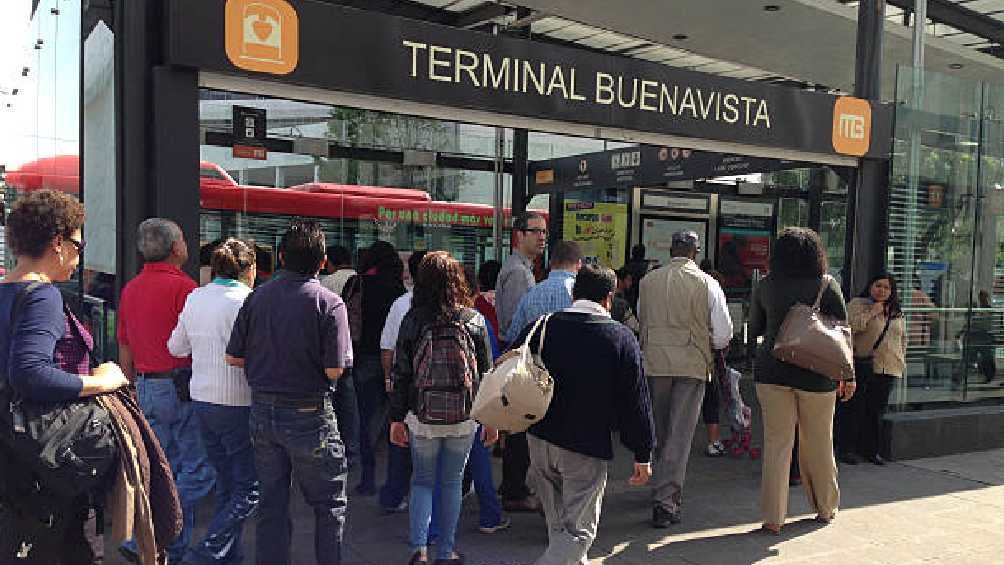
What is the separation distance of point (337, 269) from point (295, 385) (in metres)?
2.97

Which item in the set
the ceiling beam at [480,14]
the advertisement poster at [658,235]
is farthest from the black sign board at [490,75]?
the advertisement poster at [658,235]

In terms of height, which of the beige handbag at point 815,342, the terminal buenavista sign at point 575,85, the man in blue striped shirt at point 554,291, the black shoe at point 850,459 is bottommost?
the black shoe at point 850,459

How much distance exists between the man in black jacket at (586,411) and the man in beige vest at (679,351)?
166 cm

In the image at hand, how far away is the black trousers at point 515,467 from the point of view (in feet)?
17.5

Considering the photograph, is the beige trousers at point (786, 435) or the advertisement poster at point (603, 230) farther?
the advertisement poster at point (603, 230)

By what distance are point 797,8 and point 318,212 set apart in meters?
6.47

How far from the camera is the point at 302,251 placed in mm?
→ 3689

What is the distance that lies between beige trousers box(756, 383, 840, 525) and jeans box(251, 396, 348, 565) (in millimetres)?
2760

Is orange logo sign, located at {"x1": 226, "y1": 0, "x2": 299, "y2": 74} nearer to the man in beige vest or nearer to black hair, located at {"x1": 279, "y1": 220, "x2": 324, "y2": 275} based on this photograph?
black hair, located at {"x1": 279, "y1": 220, "x2": 324, "y2": 275}

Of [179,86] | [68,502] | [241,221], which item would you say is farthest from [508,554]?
[241,221]

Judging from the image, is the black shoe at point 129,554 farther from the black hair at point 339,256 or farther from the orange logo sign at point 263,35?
the black hair at point 339,256

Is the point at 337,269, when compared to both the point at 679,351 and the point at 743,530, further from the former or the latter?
the point at 743,530

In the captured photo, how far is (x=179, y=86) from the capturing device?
4.29 meters

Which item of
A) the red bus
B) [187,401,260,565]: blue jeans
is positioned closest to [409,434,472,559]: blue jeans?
[187,401,260,565]: blue jeans
